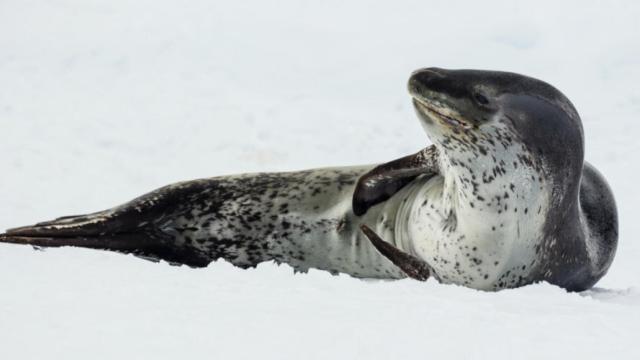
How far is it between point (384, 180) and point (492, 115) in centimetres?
74

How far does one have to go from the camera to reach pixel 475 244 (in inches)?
140

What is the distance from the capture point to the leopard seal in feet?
11.2

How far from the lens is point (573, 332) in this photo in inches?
110

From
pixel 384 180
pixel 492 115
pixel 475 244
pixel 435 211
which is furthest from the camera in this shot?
pixel 384 180

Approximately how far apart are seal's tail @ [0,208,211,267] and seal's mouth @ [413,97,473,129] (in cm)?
131

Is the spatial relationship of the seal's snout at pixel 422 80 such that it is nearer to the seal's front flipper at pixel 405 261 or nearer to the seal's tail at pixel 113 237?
the seal's front flipper at pixel 405 261

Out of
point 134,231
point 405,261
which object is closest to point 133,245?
point 134,231

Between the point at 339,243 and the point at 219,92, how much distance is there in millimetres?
6013

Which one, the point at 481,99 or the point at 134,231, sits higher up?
the point at 481,99

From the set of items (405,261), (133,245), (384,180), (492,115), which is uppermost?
(492,115)

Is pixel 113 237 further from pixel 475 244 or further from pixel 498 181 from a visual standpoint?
pixel 498 181

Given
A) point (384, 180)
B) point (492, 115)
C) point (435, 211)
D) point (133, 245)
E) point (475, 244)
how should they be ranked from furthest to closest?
1. point (133, 245)
2. point (384, 180)
3. point (435, 211)
4. point (475, 244)
5. point (492, 115)

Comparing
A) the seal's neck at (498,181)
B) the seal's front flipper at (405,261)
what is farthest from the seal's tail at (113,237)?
the seal's neck at (498,181)

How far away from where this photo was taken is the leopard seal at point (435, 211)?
3.43m
